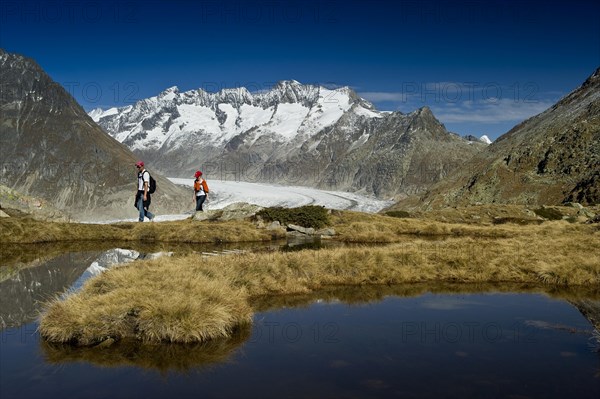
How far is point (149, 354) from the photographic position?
11758mm

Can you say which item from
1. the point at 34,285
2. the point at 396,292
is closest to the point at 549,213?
the point at 396,292

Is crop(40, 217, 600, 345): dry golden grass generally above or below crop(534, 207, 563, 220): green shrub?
below

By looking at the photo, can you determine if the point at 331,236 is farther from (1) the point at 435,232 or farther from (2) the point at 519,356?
(2) the point at 519,356

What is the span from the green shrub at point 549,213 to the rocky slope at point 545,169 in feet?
87.9

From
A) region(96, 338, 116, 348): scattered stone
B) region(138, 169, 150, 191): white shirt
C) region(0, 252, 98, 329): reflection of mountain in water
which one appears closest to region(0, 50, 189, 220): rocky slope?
region(138, 169, 150, 191): white shirt

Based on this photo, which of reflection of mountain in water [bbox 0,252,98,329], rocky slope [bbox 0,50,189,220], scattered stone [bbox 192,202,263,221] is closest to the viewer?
reflection of mountain in water [bbox 0,252,98,329]

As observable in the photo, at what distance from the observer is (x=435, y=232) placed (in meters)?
49.0

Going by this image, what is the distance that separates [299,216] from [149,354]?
3759 cm

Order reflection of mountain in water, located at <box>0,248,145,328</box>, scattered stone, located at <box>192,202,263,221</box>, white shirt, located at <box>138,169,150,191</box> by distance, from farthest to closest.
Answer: scattered stone, located at <box>192,202,263,221</box>
white shirt, located at <box>138,169,150,191</box>
reflection of mountain in water, located at <box>0,248,145,328</box>

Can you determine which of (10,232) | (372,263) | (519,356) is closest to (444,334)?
(519,356)

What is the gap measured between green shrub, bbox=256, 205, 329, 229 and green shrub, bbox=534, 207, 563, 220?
3468cm

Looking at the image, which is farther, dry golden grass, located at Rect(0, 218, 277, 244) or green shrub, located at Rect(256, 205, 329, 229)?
green shrub, located at Rect(256, 205, 329, 229)

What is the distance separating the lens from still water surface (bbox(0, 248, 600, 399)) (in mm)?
9672

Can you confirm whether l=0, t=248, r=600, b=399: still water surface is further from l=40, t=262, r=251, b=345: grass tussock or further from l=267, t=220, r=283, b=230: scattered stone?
l=267, t=220, r=283, b=230: scattered stone
